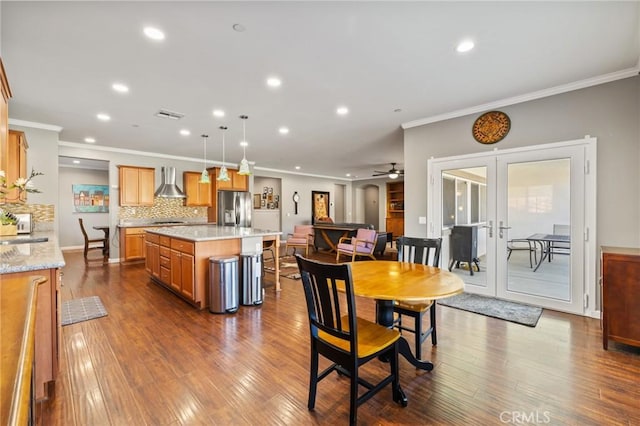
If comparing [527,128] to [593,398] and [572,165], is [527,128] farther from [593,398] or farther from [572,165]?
[593,398]

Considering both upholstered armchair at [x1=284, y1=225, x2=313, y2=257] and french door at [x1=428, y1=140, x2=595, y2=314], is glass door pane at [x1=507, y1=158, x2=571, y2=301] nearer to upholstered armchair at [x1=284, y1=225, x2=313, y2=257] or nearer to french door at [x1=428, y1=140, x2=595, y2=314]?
french door at [x1=428, y1=140, x2=595, y2=314]

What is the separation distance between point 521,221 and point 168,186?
7.06 meters

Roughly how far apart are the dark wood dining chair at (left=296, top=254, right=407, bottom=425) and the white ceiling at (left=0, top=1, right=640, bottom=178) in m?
1.88

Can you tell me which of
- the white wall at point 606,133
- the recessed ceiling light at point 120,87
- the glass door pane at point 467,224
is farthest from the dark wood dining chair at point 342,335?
the recessed ceiling light at point 120,87

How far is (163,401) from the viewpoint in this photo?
6.07 feet

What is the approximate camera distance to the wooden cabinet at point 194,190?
7500 mm

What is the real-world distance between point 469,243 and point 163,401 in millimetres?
4155

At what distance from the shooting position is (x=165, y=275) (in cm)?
419

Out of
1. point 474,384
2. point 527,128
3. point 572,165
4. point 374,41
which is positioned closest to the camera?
point 474,384

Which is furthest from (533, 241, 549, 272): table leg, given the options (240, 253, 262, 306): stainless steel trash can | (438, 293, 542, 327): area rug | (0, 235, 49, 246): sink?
(0, 235, 49, 246): sink

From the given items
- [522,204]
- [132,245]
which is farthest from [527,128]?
[132,245]

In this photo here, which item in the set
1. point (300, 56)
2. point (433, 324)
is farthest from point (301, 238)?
point (300, 56)

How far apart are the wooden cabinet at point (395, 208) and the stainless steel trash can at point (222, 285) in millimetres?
9017

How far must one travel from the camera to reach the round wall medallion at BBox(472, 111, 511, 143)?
12.3 feet
